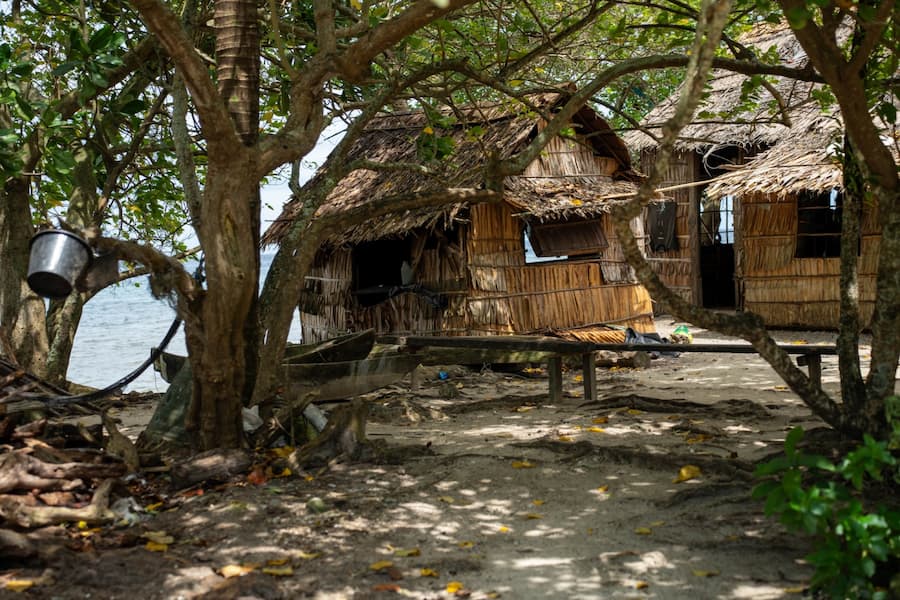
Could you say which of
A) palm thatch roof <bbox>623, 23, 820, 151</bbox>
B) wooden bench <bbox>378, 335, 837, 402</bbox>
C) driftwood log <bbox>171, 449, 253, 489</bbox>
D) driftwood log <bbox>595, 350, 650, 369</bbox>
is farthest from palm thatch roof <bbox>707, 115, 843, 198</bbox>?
driftwood log <bbox>171, 449, 253, 489</bbox>

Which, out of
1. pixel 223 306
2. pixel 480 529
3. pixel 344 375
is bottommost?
pixel 480 529

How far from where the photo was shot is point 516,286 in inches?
489

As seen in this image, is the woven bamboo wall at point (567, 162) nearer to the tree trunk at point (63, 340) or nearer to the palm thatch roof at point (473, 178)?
the palm thatch roof at point (473, 178)

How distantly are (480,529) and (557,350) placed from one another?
418 centimetres

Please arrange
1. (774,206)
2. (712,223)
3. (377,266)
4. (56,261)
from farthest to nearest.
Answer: (712,223), (377,266), (774,206), (56,261)

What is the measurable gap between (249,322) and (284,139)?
51.9 inches

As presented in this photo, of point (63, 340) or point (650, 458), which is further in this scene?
point (63, 340)

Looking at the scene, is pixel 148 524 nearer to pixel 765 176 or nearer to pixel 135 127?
pixel 135 127

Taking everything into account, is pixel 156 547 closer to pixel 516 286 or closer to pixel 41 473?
pixel 41 473

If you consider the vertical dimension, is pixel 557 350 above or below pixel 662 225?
below

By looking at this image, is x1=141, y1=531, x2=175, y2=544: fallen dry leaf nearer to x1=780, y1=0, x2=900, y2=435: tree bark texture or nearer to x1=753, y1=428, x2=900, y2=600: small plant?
x1=753, y1=428, x2=900, y2=600: small plant

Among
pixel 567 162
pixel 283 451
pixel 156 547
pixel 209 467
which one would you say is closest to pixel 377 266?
pixel 567 162

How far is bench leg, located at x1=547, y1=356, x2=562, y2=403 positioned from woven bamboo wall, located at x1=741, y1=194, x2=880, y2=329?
7658 mm

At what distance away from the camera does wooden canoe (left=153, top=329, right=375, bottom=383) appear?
8859mm
